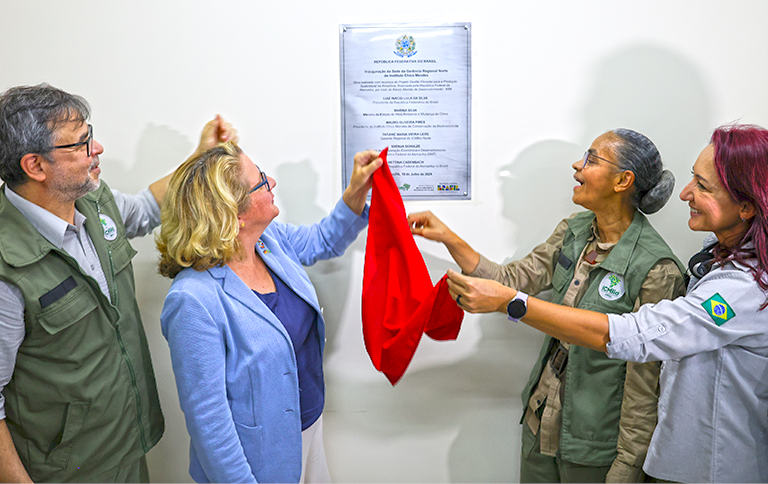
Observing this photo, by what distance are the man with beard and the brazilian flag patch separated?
177 centimetres

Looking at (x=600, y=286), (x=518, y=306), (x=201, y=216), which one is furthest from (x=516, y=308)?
(x=201, y=216)

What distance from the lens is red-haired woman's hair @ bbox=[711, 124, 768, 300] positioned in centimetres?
134

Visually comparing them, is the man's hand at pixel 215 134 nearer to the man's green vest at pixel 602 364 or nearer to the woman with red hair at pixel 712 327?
the woman with red hair at pixel 712 327

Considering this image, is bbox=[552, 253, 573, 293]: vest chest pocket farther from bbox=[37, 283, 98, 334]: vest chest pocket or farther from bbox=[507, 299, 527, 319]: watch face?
bbox=[37, 283, 98, 334]: vest chest pocket

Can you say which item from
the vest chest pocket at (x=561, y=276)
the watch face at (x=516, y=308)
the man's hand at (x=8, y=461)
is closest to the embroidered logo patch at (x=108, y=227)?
the man's hand at (x=8, y=461)

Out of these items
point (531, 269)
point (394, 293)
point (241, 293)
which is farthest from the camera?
point (531, 269)

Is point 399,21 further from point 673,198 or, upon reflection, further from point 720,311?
point 720,311

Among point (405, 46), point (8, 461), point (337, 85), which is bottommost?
point (8, 461)

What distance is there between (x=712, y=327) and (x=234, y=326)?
1345 millimetres

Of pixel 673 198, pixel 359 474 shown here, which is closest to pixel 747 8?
pixel 673 198

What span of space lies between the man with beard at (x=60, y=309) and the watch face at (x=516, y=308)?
124 centimetres

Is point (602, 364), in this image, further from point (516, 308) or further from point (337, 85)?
point (337, 85)

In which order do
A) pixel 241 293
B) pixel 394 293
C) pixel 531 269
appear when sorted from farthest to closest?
1. pixel 531 269
2. pixel 394 293
3. pixel 241 293

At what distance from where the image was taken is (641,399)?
1.66m
